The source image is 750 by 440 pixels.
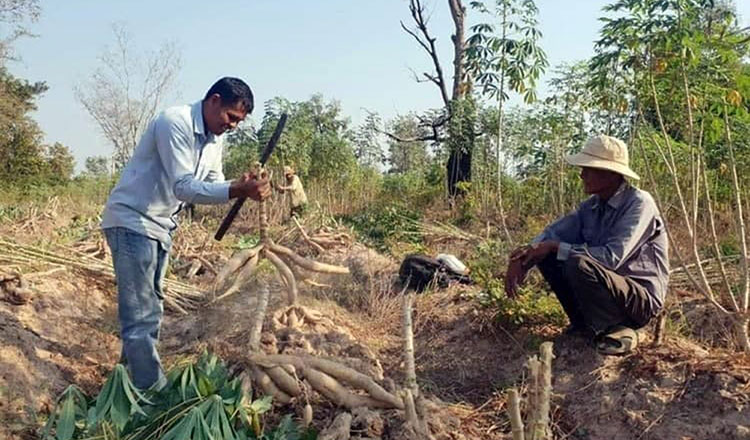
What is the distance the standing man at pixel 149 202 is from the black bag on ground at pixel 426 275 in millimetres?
2679

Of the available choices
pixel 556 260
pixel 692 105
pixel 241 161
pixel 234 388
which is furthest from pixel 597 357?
pixel 241 161

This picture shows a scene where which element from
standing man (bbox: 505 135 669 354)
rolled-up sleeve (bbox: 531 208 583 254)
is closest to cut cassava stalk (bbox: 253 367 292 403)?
standing man (bbox: 505 135 669 354)

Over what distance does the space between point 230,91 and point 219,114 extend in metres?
0.12

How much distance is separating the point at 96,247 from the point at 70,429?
4.08 meters

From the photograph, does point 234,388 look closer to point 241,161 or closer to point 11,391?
point 11,391

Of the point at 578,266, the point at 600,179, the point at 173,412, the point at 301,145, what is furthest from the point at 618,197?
the point at 301,145

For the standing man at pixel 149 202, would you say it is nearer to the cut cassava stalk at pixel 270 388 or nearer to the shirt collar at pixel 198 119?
the shirt collar at pixel 198 119

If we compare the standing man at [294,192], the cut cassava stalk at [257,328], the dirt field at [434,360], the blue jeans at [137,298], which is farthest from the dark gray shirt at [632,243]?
the standing man at [294,192]

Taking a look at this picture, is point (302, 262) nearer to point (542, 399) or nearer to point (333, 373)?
point (333, 373)

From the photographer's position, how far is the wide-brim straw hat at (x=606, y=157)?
3.40 metres

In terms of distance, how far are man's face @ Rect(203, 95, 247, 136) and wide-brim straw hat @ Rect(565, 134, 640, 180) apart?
5.75ft

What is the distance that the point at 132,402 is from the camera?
2.35m

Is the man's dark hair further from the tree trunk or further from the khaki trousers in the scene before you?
the tree trunk

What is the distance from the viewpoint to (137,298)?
290cm
